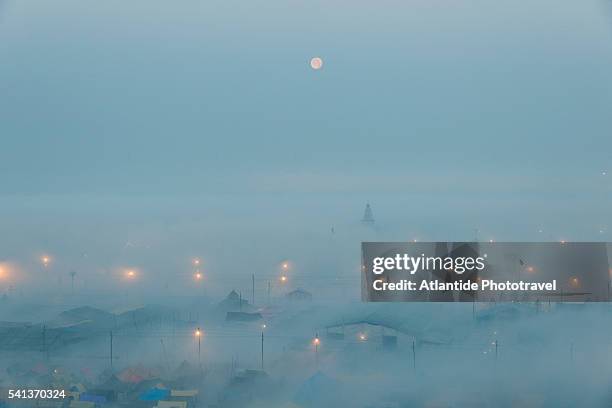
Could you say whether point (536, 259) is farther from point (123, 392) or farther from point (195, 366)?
point (123, 392)

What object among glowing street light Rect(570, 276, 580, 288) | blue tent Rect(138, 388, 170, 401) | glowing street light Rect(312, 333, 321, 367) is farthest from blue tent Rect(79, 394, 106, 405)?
glowing street light Rect(570, 276, 580, 288)

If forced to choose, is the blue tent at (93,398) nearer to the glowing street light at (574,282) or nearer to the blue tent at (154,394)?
the blue tent at (154,394)

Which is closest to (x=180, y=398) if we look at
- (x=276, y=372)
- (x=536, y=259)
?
(x=276, y=372)

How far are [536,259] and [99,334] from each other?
750 centimetres

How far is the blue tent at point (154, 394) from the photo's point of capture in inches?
261

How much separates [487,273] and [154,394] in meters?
5.25

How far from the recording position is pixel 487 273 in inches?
340

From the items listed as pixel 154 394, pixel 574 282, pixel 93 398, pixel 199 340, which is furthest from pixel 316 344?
→ pixel 574 282

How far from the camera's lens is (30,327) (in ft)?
29.3

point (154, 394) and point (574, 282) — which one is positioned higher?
point (574, 282)

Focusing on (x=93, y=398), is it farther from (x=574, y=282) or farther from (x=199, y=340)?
(x=574, y=282)

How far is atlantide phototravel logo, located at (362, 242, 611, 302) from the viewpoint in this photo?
7.89 metres

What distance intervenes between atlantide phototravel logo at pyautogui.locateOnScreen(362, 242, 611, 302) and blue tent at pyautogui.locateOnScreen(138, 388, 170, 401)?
130 inches

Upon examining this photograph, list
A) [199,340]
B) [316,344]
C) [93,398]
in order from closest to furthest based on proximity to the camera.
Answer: [93,398], [316,344], [199,340]
